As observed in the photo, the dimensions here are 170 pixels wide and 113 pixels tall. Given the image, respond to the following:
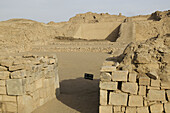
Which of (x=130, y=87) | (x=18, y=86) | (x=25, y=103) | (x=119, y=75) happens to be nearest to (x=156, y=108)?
(x=130, y=87)

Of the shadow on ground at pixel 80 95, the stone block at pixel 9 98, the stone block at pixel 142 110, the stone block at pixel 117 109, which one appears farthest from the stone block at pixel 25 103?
the stone block at pixel 142 110

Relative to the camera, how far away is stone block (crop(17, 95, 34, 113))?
4414mm

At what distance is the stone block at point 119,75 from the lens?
151 inches

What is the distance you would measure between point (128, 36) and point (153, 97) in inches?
762

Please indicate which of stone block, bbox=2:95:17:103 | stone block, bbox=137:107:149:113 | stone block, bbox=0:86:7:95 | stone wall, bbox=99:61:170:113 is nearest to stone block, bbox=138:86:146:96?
stone wall, bbox=99:61:170:113

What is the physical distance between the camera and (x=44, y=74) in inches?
213

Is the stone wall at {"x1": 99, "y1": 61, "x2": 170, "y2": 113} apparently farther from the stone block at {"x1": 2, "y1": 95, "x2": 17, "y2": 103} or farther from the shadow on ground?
the stone block at {"x1": 2, "y1": 95, "x2": 17, "y2": 103}

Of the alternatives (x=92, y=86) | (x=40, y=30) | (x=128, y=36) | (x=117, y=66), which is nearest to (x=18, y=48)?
(x=40, y=30)

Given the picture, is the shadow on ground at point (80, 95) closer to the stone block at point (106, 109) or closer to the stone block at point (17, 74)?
the stone block at point (106, 109)

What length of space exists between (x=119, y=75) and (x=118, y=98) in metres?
0.58

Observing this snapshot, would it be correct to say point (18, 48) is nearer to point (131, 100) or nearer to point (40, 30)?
point (40, 30)

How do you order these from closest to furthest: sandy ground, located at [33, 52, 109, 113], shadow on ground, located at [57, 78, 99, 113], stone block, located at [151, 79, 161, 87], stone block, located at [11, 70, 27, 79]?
1. stone block, located at [151, 79, 161, 87]
2. stone block, located at [11, 70, 27, 79]
3. sandy ground, located at [33, 52, 109, 113]
4. shadow on ground, located at [57, 78, 99, 113]

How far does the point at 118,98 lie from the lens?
3.90m

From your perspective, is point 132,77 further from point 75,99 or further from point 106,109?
point 75,99
